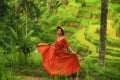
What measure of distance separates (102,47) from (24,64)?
340cm

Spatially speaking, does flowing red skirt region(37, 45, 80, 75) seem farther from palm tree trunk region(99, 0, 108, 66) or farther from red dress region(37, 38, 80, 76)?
palm tree trunk region(99, 0, 108, 66)

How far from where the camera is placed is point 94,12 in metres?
39.2

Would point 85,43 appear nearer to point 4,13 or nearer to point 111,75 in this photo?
point 4,13

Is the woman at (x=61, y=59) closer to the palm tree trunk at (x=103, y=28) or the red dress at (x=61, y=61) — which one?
the red dress at (x=61, y=61)

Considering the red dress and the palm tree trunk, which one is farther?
the palm tree trunk

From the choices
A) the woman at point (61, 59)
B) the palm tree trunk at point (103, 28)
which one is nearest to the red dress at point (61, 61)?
the woman at point (61, 59)

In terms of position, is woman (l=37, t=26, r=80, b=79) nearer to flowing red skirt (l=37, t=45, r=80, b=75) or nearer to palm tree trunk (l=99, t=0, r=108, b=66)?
flowing red skirt (l=37, t=45, r=80, b=75)

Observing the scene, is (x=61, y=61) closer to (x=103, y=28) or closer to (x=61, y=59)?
(x=61, y=59)

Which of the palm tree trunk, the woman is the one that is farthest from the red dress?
the palm tree trunk

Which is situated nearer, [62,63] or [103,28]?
[62,63]

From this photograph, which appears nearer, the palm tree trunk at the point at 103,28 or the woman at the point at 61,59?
the woman at the point at 61,59

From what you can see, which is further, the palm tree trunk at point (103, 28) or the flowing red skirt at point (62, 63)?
the palm tree trunk at point (103, 28)

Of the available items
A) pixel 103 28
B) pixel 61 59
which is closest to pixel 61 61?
pixel 61 59

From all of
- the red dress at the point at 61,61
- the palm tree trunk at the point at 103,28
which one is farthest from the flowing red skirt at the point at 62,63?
the palm tree trunk at the point at 103,28
